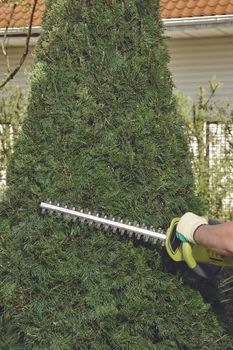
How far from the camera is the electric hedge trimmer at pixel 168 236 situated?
3.69 m

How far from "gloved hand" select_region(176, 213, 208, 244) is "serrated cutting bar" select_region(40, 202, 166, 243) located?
0.18 m

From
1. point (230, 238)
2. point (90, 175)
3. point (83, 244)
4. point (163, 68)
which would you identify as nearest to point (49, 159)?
point (90, 175)

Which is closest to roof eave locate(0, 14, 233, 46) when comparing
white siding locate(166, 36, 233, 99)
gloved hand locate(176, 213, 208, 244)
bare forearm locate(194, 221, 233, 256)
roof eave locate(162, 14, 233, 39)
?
roof eave locate(162, 14, 233, 39)

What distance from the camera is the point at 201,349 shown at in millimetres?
4125

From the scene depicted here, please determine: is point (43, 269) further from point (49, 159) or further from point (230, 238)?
point (230, 238)

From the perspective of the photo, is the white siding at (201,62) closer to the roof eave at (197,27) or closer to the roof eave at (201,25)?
the roof eave at (197,27)

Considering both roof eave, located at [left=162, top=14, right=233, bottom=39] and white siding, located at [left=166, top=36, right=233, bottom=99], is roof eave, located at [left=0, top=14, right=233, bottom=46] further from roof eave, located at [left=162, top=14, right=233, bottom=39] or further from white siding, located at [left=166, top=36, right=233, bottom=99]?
white siding, located at [left=166, top=36, right=233, bottom=99]

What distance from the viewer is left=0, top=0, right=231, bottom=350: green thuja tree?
3914mm

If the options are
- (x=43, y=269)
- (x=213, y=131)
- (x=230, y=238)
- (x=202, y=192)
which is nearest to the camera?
(x=230, y=238)

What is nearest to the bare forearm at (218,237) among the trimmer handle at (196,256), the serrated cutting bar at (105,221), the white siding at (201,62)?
the trimmer handle at (196,256)

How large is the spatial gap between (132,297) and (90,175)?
0.65m

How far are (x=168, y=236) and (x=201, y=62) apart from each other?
8.41 m

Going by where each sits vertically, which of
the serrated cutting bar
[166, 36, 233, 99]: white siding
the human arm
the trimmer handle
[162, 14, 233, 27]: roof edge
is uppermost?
[162, 14, 233, 27]: roof edge

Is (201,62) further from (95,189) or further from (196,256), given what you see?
(196,256)
